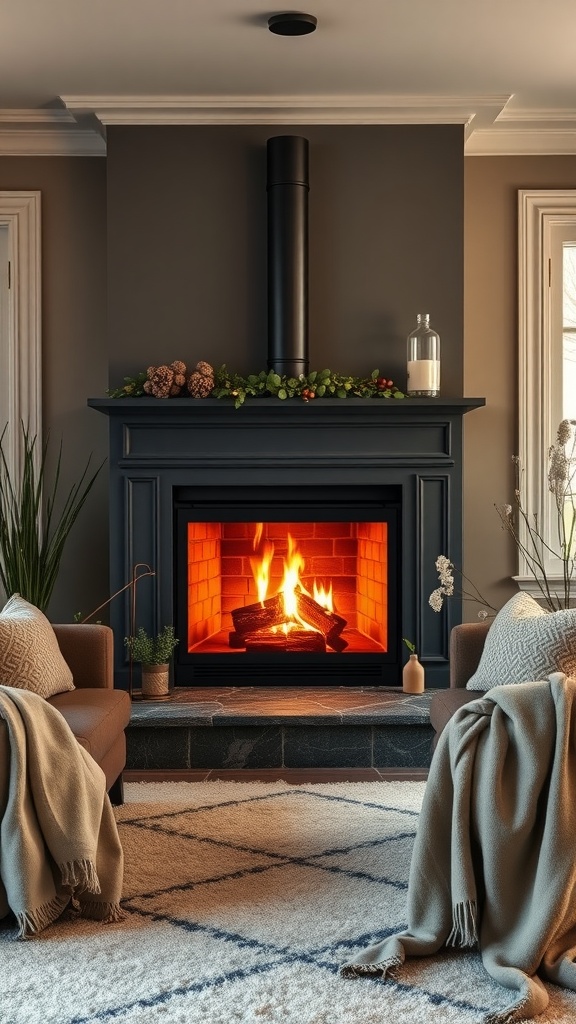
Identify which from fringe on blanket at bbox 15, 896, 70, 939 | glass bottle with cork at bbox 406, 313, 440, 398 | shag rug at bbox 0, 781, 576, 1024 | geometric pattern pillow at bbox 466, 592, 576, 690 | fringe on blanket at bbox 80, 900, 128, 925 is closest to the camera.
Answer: shag rug at bbox 0, 781, 576, 1024

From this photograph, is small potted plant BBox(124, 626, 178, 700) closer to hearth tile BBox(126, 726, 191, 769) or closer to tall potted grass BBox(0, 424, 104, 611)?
hearth tile BBox(126, 726, 191, 769)

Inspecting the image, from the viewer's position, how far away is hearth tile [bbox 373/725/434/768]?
445cm

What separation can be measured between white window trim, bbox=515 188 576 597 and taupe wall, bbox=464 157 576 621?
0.04 meters

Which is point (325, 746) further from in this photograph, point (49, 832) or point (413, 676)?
point (49, 832)

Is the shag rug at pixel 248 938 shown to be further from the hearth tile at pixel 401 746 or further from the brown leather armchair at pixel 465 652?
the hearth tile at pixel 401 746

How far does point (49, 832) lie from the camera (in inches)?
109

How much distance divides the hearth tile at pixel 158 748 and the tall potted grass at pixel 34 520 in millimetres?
830

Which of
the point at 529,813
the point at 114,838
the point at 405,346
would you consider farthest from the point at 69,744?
the point at 405,346

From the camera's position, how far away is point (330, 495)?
16.4 feet

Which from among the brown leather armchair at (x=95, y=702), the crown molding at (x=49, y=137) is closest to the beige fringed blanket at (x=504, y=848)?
the brown leather armchair at (x=95, y=702)

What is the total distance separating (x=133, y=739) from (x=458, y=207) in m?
2.74

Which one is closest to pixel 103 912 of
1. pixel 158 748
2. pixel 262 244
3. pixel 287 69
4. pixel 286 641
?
pixel 158 748

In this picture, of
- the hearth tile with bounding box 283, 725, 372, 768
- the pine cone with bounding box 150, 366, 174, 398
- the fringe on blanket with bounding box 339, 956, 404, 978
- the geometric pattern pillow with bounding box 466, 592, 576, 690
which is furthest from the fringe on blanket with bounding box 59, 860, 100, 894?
the pine cone with bounding box 150, 366, 174, 398

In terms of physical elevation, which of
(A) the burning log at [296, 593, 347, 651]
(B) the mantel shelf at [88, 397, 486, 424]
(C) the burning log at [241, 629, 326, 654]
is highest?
(B) the mantel shelf at [88, 397, 486, 424]
